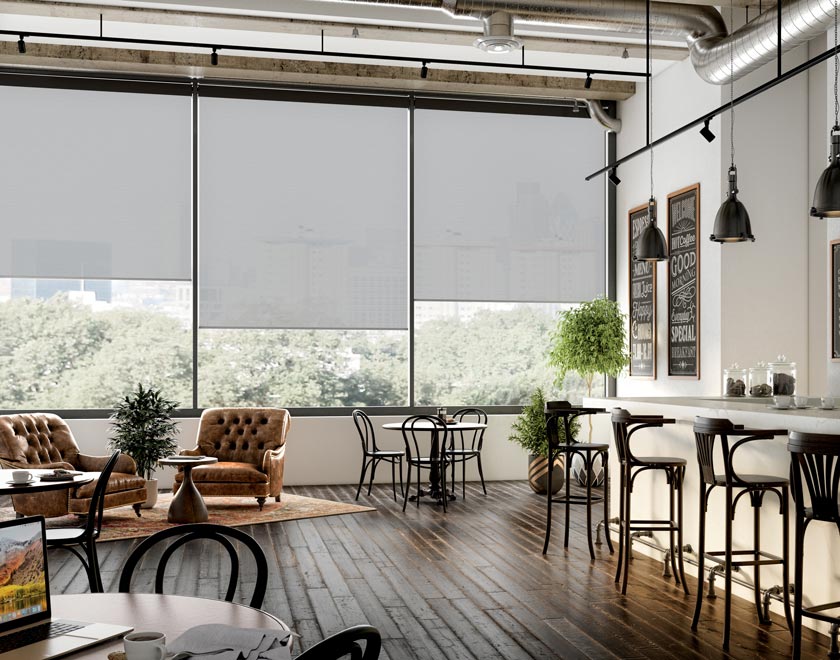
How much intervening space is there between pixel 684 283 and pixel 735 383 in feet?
7.10

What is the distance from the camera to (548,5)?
21.4 ft

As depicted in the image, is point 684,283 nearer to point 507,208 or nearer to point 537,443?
point 537,443

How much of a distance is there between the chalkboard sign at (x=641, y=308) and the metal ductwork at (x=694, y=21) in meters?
2.56

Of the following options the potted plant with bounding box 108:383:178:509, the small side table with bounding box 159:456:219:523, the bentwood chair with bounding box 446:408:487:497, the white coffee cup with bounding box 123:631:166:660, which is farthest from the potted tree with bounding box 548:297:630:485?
the white coffee cup with bounding box 123:631:166:660

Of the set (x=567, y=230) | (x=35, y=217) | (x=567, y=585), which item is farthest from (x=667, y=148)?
(x=35, y=217)

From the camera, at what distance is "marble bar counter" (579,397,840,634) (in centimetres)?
448

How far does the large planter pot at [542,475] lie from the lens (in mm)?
9258

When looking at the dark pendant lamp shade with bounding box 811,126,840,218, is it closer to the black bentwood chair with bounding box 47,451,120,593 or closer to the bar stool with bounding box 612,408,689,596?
the bar stool with bounding box 612,408,689,596

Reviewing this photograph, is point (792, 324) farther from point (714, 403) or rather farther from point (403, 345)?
point (403, 345)

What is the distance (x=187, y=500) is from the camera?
759cm

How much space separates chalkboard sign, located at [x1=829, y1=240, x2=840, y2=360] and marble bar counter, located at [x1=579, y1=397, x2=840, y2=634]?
0.72m

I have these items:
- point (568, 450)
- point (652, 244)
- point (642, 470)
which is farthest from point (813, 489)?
point (652, 244)

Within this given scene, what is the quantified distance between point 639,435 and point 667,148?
3.85 m

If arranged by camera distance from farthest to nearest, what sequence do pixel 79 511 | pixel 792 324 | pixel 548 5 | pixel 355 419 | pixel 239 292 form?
pixel 239 292
pixel 355 419
pixel 792 324
pixel 79 511
pixel 548 5
